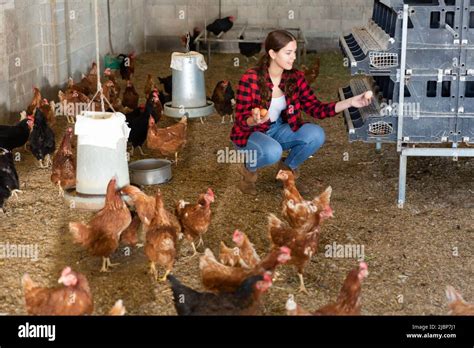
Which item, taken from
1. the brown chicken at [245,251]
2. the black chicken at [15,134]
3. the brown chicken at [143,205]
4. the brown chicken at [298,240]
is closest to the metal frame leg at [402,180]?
the brown chicken at [298,240]

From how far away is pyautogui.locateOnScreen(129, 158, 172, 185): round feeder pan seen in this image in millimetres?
5309

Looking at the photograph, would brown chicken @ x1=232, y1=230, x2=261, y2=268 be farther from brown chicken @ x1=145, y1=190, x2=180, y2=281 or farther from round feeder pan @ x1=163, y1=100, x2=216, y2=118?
round feeder pan @ x1=163, y1=100, x2=216, y2=118

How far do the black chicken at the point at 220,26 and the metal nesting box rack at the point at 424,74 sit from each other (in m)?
6.22

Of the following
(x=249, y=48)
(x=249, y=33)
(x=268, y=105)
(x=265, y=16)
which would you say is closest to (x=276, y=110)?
(x=268, y=105)

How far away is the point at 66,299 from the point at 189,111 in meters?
4.15

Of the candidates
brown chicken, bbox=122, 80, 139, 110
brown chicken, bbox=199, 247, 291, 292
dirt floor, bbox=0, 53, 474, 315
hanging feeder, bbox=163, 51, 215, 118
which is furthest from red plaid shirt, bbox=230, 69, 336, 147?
brown chicken, bbox=122, 80, 139, 110

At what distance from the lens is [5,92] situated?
6.70 meters

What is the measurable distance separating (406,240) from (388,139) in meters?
0.67

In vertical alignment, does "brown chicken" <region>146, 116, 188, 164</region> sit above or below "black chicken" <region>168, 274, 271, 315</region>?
below

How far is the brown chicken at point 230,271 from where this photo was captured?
10.6ft

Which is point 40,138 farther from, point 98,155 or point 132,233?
point 132,233

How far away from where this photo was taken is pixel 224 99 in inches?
279

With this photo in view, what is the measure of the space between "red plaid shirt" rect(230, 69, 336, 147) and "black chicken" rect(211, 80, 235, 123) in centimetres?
207
